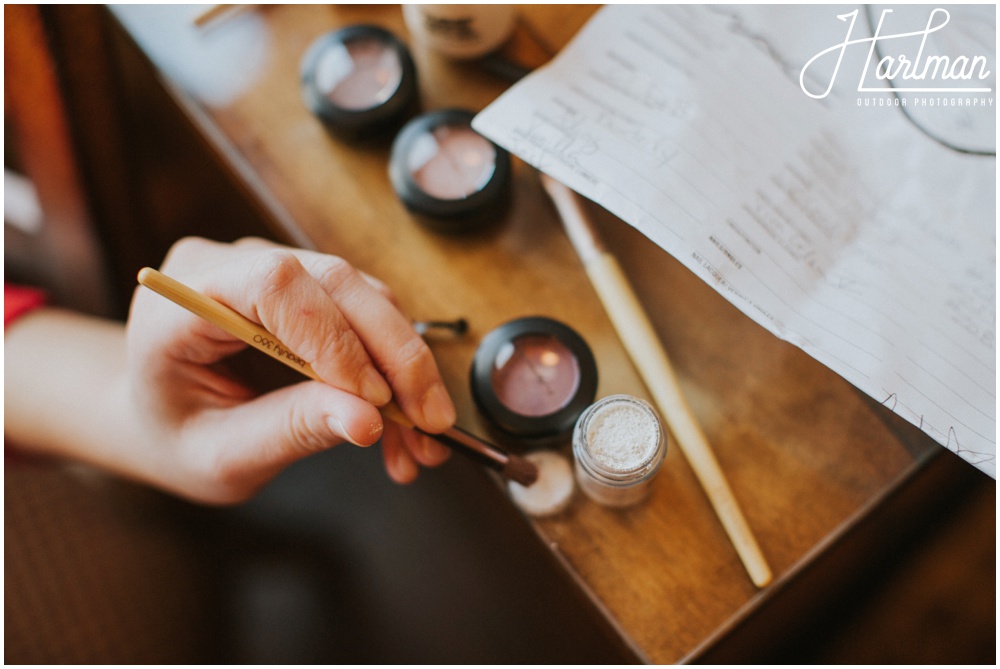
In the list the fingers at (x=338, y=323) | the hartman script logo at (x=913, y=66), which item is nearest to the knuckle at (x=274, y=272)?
the fingers at (x=338, y=323)

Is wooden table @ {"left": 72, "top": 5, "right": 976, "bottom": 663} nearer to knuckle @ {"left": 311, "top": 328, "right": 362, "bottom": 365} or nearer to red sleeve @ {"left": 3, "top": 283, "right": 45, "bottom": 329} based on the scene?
knuckle @ {"left": 311, "top": 328, "right": 362, "bottom": 365}

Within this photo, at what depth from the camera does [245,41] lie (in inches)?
21.5

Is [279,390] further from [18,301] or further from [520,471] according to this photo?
[18,301]

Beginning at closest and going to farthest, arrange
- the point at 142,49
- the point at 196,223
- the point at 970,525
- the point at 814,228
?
1. the point at 814,228
2. the point at 142,49
3. the point at 970,525
4. the point at 196,223

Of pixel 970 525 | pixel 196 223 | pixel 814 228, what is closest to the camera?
pixel 814 228

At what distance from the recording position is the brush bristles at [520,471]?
424mm

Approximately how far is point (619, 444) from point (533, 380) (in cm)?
8

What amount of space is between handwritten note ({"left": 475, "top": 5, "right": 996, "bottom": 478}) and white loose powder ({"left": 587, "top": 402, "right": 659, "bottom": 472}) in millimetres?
87

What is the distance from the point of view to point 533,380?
466mm

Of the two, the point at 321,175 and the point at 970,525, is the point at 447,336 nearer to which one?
the point at 321,175

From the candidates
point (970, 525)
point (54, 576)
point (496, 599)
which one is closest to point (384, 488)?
point (496, 599)

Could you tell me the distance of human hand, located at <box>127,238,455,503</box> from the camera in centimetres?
38

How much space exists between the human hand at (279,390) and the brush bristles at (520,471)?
5 centimetres

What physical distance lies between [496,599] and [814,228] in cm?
49
